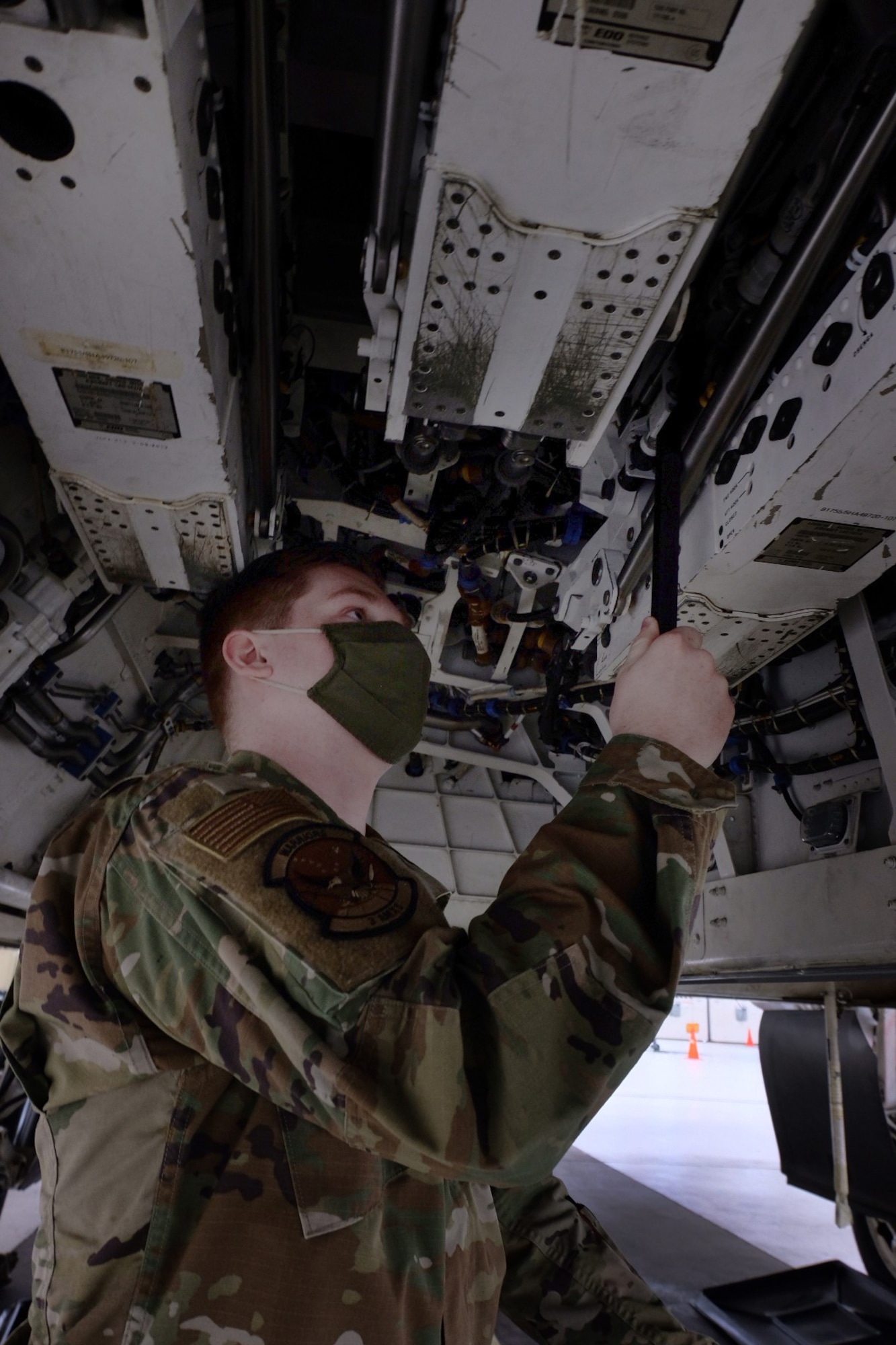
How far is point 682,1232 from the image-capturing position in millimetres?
5719

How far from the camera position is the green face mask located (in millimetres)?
1333

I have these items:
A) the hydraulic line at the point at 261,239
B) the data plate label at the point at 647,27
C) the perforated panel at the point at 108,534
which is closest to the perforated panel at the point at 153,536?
the perforated panel at the point at 108,534

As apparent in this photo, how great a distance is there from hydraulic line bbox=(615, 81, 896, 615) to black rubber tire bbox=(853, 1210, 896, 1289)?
161 inches

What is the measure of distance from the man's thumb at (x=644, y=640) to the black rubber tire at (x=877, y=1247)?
4.53m

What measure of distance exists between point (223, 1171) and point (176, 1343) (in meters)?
0.15

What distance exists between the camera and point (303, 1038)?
83 centimetres

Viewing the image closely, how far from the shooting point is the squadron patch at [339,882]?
2.89ft

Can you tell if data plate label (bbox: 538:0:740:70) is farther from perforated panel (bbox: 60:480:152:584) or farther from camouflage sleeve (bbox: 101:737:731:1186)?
perforated panel (bbox: 60:480:152:584)

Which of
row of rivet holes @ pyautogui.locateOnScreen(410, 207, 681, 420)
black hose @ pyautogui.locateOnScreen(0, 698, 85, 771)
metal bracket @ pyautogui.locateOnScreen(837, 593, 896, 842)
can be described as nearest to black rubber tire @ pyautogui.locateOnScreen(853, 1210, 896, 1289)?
metal bracket @ pyautogui.locateOnScreen(837, 593, 896, 842)

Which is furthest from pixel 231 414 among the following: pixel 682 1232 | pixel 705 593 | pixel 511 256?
pixel 682 1232

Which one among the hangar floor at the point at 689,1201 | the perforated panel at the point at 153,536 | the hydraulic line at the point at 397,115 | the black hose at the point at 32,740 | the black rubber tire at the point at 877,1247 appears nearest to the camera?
the hydraulic line at the point at 397,115

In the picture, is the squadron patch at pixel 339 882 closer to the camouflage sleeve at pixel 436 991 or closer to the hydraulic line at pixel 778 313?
the camouflage sleeve at pixel 436 991

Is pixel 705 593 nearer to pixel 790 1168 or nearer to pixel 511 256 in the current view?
pixel 511 256

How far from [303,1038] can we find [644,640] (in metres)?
0.74
